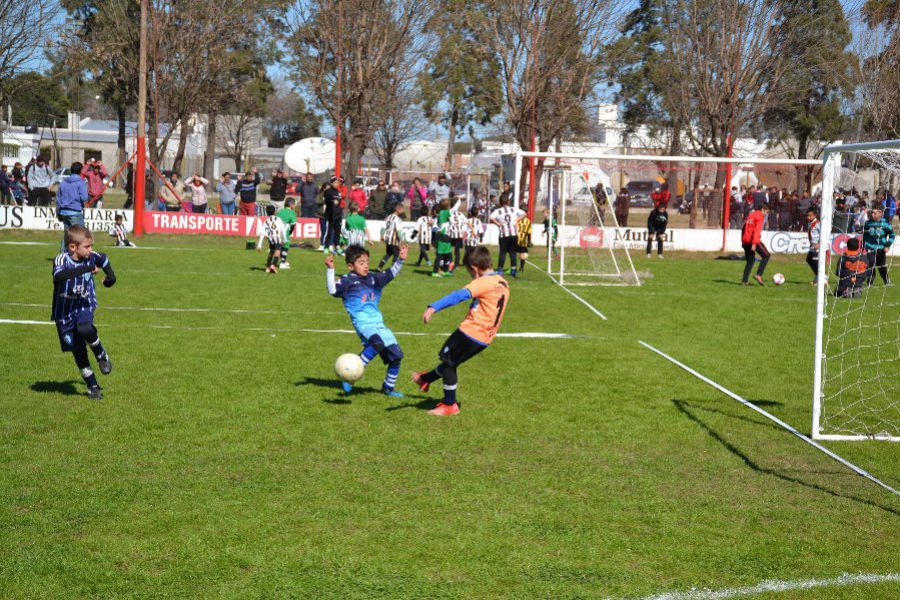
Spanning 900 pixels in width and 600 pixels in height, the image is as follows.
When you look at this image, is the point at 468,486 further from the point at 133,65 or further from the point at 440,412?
the point at 133,65

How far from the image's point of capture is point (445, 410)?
9.29 meters

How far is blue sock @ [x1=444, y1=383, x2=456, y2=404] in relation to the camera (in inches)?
362

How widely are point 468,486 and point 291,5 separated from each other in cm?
3217

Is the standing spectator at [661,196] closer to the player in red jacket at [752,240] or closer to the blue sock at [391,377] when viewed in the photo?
the player in red jacket at [752,240]

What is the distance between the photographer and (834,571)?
5.61m

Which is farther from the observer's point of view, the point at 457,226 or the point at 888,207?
the point at 457,226

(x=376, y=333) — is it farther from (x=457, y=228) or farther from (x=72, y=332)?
(x=457, y=228)

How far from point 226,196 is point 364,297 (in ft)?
72.4

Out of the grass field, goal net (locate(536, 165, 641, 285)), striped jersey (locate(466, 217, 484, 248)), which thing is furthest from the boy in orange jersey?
striped jersey (locate(466, 217, 484, 248))

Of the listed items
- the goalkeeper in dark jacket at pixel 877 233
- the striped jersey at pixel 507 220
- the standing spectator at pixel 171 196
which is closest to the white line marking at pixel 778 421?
the goalkeeper in dark jacket at pixel 877 233

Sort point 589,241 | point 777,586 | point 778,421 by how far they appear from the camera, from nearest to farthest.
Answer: point 777,586 → point 778,421 → point 589,241

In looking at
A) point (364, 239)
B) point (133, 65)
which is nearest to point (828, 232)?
point (364, 239)

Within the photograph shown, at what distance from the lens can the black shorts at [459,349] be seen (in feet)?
30.1

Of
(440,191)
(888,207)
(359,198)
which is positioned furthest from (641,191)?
(888,207)
